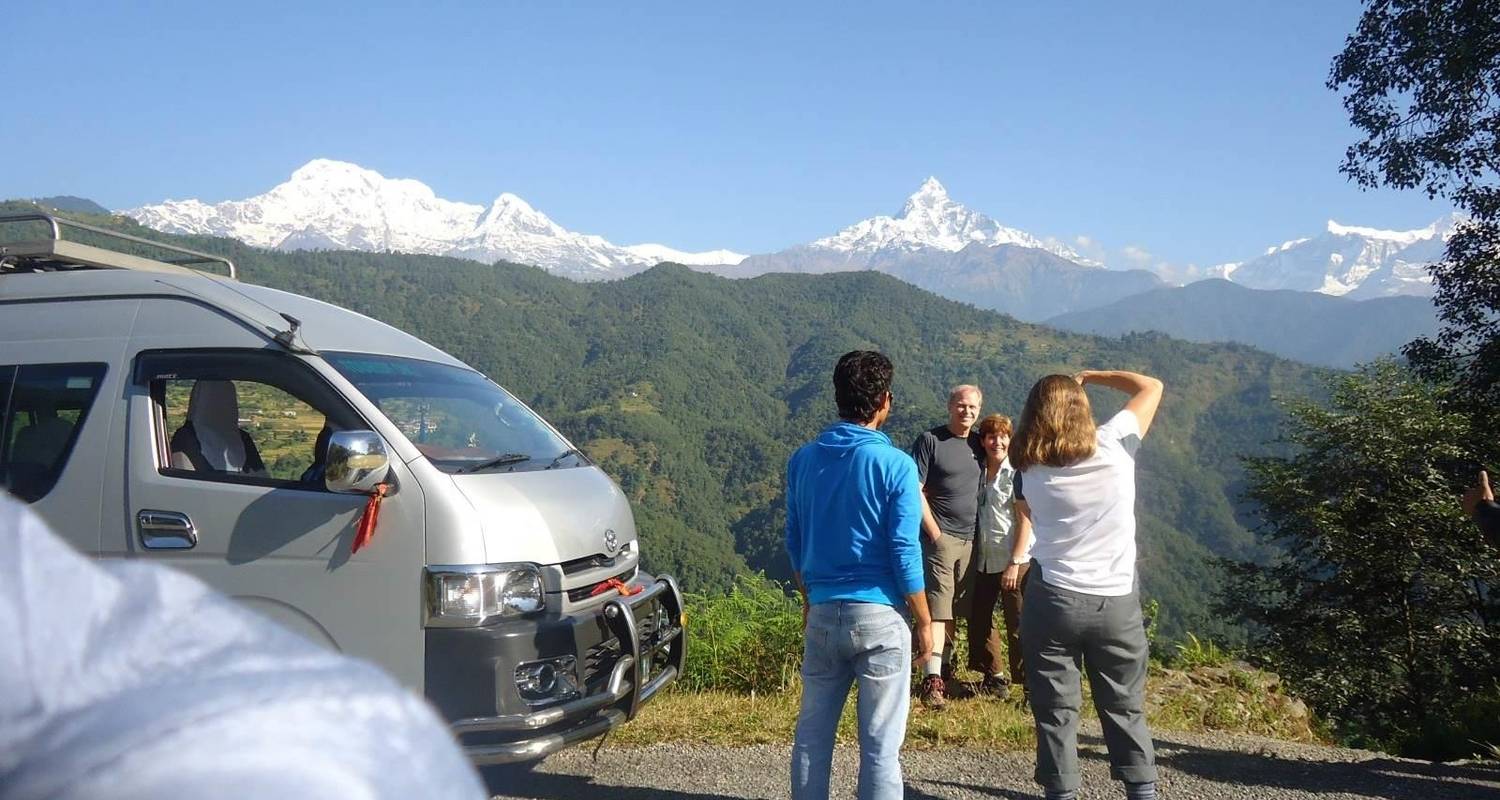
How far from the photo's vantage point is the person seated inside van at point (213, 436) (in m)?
4.27

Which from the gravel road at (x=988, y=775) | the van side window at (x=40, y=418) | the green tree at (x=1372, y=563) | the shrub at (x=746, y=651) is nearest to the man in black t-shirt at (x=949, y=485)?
the shrub at (x=746, y=651)

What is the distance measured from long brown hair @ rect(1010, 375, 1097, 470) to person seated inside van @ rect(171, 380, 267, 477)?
3073 millimetres

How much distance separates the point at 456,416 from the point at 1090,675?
117 inches

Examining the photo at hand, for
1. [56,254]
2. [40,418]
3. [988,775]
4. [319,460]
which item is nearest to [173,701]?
[319,460]

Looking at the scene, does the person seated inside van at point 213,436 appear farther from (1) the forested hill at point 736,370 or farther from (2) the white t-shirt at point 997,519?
(1) the forested hill at point 736,370

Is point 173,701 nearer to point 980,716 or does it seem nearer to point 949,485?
point 980,716

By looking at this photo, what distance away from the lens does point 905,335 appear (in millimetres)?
180000

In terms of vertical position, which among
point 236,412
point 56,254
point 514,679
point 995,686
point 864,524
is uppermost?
point 56,254

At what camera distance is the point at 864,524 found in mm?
3445

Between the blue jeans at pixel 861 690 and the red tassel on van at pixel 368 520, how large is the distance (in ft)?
5.43

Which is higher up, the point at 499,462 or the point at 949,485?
the point at 499,462

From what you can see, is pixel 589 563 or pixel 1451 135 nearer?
pixel 589 563

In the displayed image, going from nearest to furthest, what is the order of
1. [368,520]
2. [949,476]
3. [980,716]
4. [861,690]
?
[861,690] < [368,520] < [980,716] < [949,476]

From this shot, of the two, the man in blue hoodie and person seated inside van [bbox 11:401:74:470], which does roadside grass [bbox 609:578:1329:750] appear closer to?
the man in blue hoodie
